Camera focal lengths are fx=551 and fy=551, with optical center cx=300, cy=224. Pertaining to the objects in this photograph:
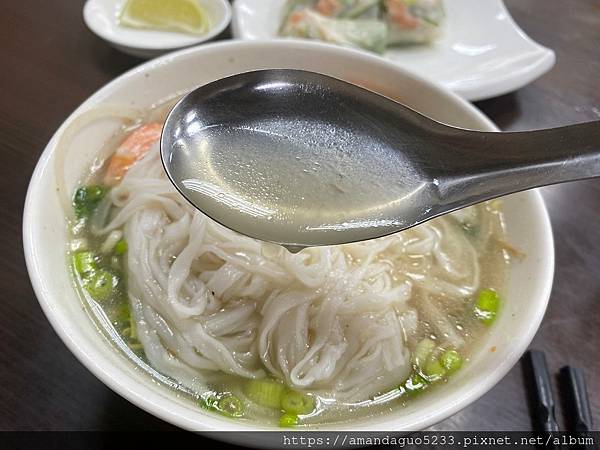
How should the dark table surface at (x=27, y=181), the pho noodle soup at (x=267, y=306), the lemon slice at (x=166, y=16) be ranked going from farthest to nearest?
the lemon slice at (x=166, y=16)
the dark table surface at (x=27, y=181)
the pho noodle soup at (x=267, y=306)

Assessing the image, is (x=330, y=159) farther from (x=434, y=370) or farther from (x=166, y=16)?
(x=166, y=16)

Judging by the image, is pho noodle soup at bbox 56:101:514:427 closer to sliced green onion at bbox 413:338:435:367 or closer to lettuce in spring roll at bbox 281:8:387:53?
sliced green onion at bbox 413:338:435:367

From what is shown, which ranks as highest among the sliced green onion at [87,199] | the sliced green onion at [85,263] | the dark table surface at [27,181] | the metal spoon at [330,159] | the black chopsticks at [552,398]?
the metal spoon at [330,159]

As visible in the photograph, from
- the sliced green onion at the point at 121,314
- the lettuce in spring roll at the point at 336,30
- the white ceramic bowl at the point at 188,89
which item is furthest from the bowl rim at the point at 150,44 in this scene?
the sliced green onion at the point at 121,314

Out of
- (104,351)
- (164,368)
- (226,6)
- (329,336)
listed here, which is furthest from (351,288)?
A: (226,6)

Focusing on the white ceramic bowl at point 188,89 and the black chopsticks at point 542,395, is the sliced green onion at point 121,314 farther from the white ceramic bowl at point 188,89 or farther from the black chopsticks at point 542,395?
the black chopsticks at point 542,395

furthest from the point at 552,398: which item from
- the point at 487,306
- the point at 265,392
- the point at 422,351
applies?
the point at 265,392

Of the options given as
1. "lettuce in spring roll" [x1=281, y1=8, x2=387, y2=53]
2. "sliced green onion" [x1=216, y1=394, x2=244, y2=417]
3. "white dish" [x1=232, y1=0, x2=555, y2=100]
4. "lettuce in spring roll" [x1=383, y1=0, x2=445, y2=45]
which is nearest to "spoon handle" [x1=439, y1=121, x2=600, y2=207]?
"sliced green onion" [x1=216, y1=394, x2=244, y2=417]
